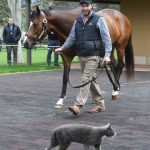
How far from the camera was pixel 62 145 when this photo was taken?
5.52 metres

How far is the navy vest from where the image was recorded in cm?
814

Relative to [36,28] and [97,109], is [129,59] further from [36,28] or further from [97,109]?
[36,28]

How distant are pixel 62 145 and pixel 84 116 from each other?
2.93m

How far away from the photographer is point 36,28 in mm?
9211

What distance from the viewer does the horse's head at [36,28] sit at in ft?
30.0

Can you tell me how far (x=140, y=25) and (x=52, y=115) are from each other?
13.2m

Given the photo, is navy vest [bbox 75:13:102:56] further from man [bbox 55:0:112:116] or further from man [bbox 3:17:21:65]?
man [bbox 3:17:21:65]

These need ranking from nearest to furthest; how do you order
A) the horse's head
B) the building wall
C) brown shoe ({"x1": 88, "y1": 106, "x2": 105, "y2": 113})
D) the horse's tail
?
brown shoe ({"x1": 88, "y1": 106, "x2": 105, "y2": 113})
the horse's head
the horse's tail
the building wall

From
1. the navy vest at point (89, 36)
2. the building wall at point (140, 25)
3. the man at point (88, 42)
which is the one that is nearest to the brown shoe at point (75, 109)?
the man at point (88, 42)

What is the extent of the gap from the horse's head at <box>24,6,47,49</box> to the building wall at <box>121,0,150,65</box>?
12.1 metres

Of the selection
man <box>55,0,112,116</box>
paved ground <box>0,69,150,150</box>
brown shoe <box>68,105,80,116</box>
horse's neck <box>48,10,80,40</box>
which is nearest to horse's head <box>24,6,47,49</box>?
horse's neck <box>48,10,80,40</box>

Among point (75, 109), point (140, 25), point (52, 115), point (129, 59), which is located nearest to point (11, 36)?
point (140, 25)

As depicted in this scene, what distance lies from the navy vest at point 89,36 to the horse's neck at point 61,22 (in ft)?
3.63

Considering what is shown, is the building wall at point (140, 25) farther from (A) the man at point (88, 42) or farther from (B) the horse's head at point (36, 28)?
(A) the man at point (88, 42)
